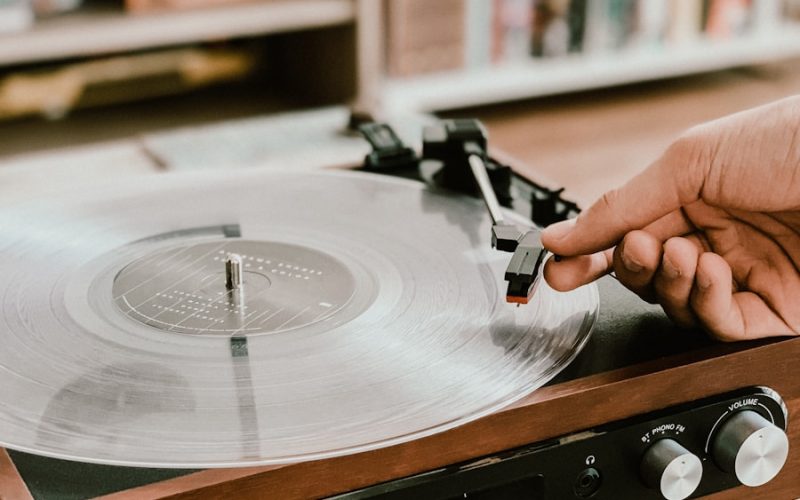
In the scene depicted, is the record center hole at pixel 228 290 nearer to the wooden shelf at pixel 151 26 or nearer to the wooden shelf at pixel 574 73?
the wooden shelf at pixel 151 26

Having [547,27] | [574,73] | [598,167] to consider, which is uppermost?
[547,27]

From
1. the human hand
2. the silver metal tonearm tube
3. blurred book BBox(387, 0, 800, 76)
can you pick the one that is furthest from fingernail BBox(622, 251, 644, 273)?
blurred book BBox(387, 0, 800, 76)

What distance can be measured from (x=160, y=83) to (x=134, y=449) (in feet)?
6.62

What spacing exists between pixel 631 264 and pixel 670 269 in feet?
0.09

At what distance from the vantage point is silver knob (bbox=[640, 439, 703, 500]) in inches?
23.9

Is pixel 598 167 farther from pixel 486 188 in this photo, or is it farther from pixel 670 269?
pixel 670 269

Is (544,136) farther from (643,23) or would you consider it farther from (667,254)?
(667,254)

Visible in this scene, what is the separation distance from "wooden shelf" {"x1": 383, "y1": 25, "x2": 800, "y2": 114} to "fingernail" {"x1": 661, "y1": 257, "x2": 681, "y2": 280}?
169 centimetres

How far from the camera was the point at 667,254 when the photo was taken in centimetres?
63

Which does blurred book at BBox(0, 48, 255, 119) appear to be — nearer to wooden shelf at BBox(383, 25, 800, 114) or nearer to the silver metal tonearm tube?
wooden shelf at BBox(383, 25, 800, 114)

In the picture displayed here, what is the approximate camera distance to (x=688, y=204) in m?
0.69

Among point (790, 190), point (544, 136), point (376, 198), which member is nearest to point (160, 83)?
point (544, 136)

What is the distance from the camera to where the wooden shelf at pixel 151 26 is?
6.21ft

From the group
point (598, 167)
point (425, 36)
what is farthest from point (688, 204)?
point (425, 36)
